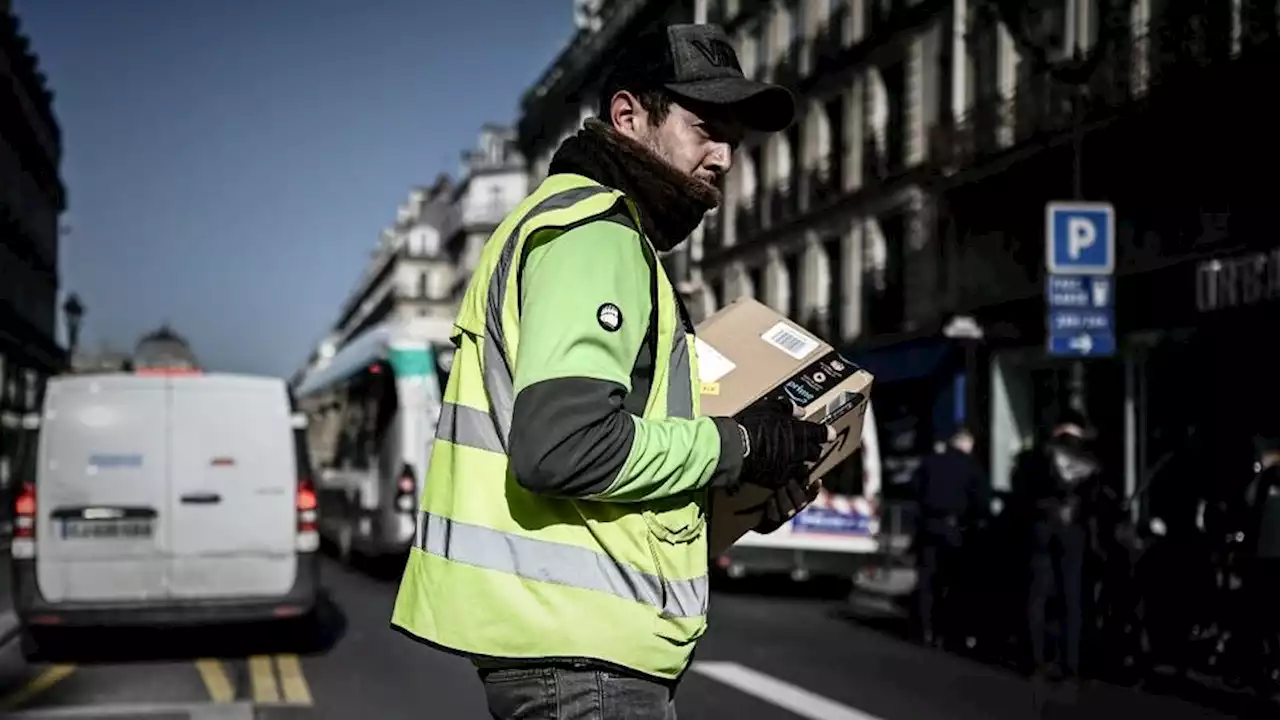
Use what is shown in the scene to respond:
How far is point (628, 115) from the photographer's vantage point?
8.78ft

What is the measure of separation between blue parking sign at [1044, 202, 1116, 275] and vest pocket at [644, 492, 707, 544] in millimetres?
12651

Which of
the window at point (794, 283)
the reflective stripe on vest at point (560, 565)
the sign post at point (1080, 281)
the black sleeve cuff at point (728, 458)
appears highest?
the window at point (794, 283)

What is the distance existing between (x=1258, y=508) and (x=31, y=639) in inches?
345

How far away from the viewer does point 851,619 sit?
1584cm

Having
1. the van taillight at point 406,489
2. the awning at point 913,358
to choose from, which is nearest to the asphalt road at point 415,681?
the van taillight at point 406,489

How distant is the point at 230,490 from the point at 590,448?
10082 millimetres

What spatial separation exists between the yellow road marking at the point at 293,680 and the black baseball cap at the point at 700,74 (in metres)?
7.65

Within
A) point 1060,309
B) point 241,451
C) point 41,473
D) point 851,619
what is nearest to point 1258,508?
point 1060,309

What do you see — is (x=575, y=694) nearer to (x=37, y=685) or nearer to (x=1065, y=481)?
(x=37, y=685)

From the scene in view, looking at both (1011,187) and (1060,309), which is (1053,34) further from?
(1060,309)

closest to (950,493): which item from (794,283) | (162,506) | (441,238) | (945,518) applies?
(945,518)

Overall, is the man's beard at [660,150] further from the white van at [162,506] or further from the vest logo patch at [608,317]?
the white van at [162,506]

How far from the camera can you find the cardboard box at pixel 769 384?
2869 mm

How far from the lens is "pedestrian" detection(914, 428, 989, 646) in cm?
1440
